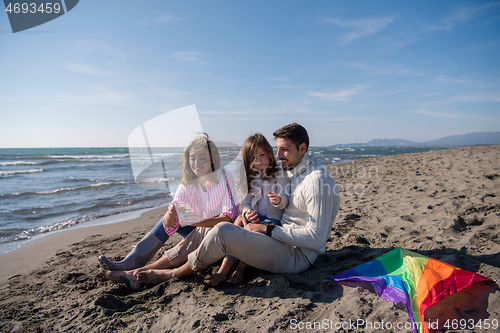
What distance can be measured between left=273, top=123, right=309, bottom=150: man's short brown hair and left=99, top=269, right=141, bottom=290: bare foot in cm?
209

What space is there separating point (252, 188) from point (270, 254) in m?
0.84

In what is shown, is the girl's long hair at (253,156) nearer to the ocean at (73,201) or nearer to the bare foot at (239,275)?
the ocean at (73,201)

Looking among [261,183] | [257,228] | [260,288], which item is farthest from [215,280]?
[261,183]

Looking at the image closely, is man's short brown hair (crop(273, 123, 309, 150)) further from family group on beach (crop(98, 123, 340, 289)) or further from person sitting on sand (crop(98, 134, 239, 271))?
person sitting on sand (crop(98, 134, 239, 271))

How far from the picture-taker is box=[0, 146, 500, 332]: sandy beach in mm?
1932

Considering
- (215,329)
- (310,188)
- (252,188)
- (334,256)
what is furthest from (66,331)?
(334,256)

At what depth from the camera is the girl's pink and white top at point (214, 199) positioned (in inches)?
119

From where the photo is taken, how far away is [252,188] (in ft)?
9.87

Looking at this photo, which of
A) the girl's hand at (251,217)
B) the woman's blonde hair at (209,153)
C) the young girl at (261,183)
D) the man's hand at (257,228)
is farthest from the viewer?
the woman's blonde hair at (209,153)

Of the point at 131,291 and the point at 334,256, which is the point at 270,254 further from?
the point at 131,291

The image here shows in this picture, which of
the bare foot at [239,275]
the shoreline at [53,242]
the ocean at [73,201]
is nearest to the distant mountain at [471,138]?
the ocean at [73,201]

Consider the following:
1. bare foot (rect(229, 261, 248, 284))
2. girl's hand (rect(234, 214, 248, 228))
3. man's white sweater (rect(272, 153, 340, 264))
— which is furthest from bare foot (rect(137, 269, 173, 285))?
man's white sweater (rect(272, 153, 340, 264))

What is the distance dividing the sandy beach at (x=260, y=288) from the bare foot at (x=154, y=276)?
0.27 ft

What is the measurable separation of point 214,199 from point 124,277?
1.22 metres
